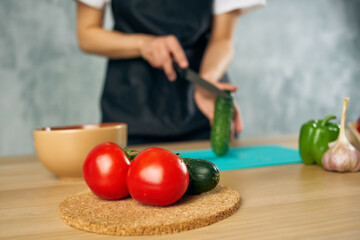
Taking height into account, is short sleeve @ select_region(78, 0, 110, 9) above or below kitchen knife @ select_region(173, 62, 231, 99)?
above

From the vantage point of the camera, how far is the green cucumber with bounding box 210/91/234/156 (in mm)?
1216

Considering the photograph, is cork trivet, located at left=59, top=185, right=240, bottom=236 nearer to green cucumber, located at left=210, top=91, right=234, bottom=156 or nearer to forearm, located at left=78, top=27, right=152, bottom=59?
green cucumber, located at left=210, top=91, right=234, bottom=156

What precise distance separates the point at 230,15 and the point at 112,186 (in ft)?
4.59

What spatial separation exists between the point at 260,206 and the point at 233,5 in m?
1.34

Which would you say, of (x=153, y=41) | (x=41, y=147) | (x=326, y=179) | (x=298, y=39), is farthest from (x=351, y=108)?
(x=41, y=147)

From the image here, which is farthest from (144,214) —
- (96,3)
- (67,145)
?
(96,3)

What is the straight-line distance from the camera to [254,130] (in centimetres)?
449

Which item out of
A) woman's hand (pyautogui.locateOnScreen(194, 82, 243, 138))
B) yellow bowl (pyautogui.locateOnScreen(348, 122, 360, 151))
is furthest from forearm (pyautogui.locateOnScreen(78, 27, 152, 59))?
yellow bowl (pyautogui.locateOnScreen(348, 122, 360, 151))

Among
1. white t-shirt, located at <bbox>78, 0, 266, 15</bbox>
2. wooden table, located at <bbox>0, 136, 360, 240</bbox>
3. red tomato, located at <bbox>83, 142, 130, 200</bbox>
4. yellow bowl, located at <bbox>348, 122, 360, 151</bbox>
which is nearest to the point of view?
wooden table, located at <bbox>0, 136, 360, 240</bbox>

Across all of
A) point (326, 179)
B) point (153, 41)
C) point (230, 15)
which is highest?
point (230, 15)

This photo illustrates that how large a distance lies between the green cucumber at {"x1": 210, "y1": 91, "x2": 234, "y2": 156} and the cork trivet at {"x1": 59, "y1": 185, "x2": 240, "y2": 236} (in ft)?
1.74

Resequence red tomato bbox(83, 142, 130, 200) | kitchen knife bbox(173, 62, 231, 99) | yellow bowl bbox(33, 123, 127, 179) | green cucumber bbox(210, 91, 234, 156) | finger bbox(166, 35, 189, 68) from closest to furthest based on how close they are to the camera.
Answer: red tomato bbox(83, 142, 130, 200), yellow bowl bbox(33, 123, 127, 179), green cucumber bbox(210, 91, 234, 156), kitchen knife bbox(173, 62, 231, 99), finger bbox(166, 35, 189, 68)

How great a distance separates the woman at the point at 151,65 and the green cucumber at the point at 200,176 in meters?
1.01

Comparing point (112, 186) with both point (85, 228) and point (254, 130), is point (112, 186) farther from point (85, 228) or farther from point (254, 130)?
point (254, 130)
